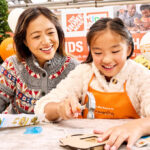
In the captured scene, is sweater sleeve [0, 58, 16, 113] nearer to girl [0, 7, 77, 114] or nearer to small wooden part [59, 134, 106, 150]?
girl [0, 7, 77, 114]

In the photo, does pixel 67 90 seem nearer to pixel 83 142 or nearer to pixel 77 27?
pixel 83 142

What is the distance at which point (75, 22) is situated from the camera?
2.90 meters

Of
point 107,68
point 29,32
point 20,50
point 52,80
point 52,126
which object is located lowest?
point 52,126

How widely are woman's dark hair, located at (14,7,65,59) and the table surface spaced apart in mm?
743

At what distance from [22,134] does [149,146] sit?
0.45m

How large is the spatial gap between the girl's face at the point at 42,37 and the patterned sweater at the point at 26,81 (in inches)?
4.0

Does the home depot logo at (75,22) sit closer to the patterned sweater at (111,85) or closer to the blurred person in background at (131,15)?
the blurred person in background at (131,15)

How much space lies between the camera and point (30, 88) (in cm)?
146

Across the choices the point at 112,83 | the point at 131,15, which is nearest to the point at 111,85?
the point at 112,83

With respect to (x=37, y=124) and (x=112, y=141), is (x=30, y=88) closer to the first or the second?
(x=37, y=124)

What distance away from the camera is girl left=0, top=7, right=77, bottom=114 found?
1384mm

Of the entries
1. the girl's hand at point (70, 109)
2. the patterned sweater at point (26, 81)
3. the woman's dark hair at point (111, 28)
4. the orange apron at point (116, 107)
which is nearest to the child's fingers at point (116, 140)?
the girl's hand at point (70, 109)

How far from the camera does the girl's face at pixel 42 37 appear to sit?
136cm

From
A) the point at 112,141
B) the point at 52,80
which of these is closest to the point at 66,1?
the point at 52,80
